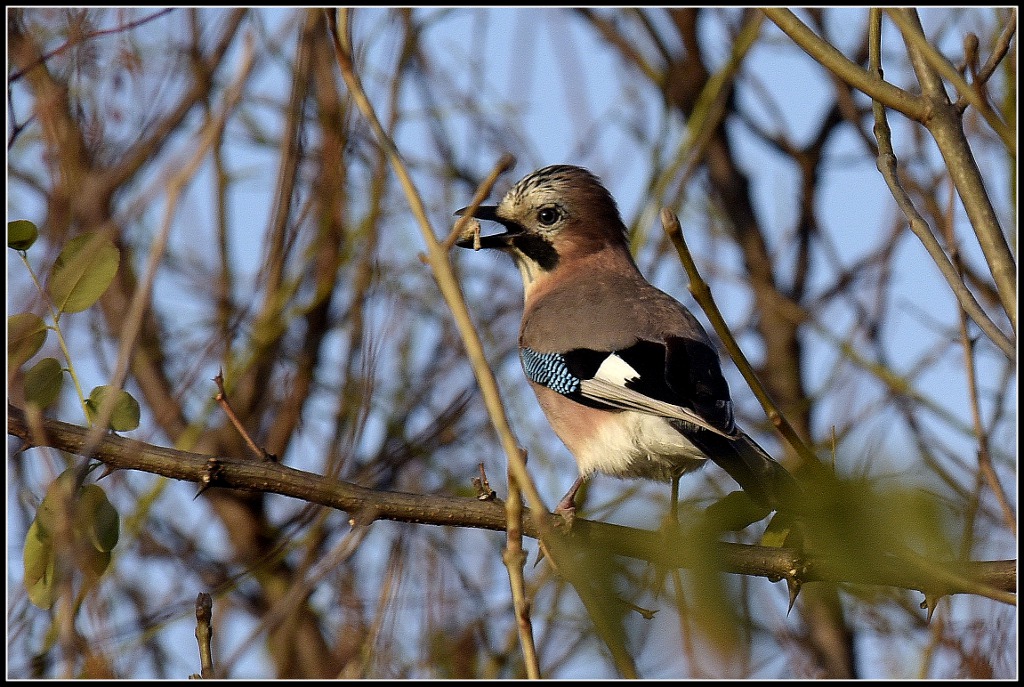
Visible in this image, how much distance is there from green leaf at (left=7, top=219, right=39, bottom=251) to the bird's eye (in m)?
3.09

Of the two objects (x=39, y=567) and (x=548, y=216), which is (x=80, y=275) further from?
(x=548, y=216)

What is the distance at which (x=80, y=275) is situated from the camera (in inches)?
103

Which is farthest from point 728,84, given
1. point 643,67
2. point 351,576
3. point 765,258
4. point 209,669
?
point 209,669

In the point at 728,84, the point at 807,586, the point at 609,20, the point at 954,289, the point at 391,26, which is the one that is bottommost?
the point at 807,586

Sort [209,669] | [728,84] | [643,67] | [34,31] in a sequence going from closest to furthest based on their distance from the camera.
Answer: [209,669], [34,31], [728,84], [643,67]

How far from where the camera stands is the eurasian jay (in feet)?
12.5

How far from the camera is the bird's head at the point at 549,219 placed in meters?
5.36

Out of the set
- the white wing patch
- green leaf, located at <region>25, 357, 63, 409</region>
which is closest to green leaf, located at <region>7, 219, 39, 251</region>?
green leaf, located at <region>25, 357, 63, 409</region>

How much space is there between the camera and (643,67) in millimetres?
7160

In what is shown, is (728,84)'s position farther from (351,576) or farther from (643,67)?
(351,576)

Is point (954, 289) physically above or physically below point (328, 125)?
below

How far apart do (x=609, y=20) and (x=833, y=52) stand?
4.99 metres

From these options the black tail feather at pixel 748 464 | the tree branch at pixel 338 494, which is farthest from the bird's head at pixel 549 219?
the tree branch at pixel 338 494

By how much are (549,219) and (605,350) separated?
4.05 feet
